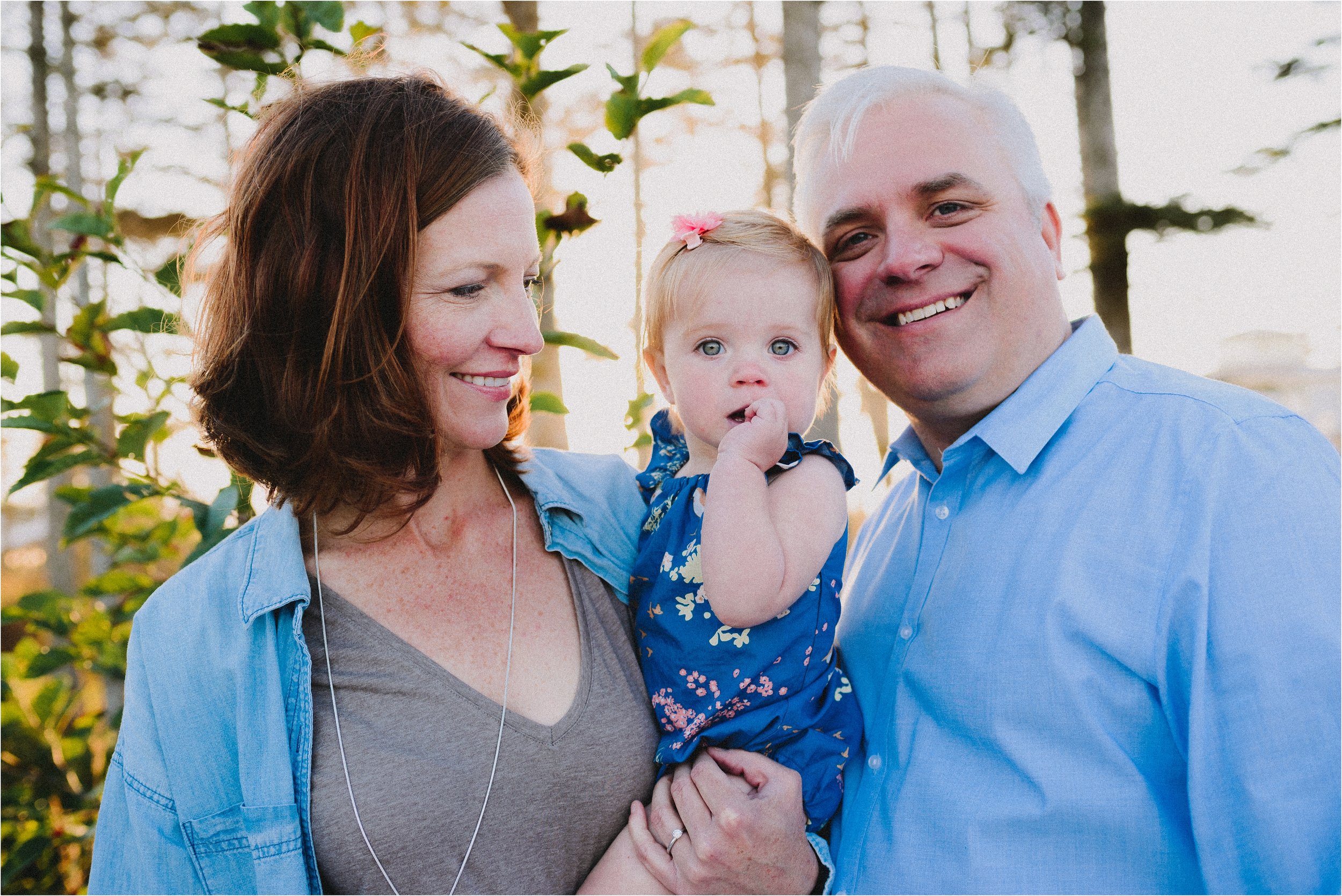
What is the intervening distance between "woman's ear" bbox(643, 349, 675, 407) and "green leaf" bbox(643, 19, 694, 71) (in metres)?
0.65

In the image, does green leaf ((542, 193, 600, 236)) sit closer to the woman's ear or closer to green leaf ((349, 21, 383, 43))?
the woman's ear

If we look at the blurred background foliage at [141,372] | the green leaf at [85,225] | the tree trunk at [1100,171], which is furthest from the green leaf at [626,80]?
the tree trunk at [1100,171]

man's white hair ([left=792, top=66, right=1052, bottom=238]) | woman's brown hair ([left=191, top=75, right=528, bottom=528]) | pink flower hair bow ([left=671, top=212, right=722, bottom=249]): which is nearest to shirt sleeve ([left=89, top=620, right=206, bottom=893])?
woman's brown hair ([left=191, top=75, right=528, bottom=528])

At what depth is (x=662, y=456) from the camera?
1971 mm

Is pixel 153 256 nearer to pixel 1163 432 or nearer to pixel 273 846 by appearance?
pixel 273 846

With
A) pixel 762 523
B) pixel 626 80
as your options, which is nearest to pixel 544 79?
pixel 626 80

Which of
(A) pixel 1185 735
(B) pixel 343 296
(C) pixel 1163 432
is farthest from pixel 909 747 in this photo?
(B) pixel 343 296

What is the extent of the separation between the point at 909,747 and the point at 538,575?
2.60 ft

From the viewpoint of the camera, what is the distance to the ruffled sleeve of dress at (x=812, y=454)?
166 cm

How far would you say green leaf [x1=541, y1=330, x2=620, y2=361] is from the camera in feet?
6.77

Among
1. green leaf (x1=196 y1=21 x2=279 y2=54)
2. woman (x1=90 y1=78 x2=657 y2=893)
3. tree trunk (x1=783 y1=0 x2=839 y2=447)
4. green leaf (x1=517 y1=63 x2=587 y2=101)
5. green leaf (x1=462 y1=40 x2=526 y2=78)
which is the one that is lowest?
woman (x1=90 y1=78 x2=657 y2=893)

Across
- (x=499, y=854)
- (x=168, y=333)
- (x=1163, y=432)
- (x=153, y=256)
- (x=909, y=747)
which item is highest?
(x=153, y=256)

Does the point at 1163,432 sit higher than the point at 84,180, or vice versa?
the point at 84,180

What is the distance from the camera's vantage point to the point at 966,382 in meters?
1.76
